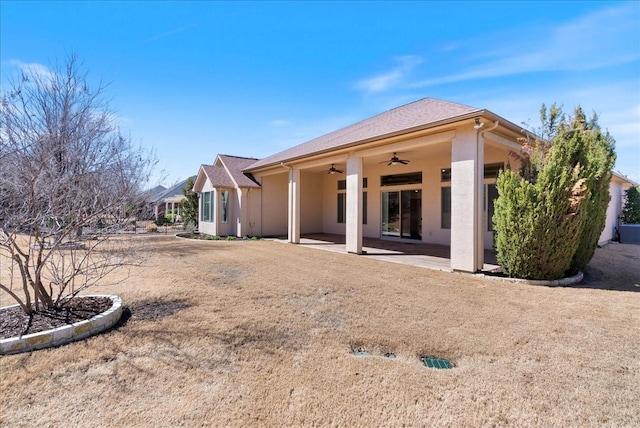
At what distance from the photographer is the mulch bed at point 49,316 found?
412 centimetres

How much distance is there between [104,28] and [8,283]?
23.3 ft

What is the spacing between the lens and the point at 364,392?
2.93 m

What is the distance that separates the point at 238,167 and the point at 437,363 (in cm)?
1745

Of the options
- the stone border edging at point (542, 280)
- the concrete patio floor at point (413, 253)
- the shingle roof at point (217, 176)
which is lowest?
the stone border edging at point (542, 280)

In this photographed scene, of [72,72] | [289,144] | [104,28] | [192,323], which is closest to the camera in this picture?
[192,323]

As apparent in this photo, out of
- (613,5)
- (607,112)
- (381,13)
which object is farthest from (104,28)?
(607,112)

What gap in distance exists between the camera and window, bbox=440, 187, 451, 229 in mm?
12805

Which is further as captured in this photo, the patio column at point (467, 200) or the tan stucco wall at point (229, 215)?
the tan stucco wall at point (229, 215)

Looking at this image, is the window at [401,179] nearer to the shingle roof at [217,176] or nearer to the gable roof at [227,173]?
the gable roof at [227,173]

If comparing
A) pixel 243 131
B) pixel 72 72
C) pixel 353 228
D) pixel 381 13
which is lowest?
pixel 353 228

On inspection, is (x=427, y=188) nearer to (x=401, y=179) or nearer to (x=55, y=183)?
(x=401, y=179)

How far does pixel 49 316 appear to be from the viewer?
14.9 feet

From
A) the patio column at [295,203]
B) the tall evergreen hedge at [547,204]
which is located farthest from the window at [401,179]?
the tall evergreen hedge at [547,204]

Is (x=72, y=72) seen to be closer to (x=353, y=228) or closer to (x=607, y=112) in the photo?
(x=353, y=228)
